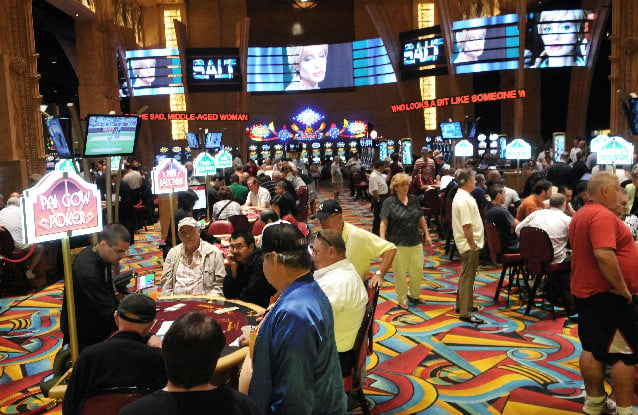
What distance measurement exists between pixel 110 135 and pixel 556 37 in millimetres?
15161

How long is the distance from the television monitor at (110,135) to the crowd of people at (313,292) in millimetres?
1069

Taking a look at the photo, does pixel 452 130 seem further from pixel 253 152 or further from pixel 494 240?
pixel 253 152

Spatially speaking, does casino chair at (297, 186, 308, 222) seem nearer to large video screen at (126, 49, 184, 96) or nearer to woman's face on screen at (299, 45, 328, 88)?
large video screen at (126, 49, 184, 96)

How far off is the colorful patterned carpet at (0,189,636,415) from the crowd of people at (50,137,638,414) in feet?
1.12

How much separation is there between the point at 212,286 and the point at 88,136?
155 cm

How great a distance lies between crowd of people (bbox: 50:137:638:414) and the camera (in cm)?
184

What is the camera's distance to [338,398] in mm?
2082

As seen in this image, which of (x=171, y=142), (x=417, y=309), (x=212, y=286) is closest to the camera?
(x=212, y=286)

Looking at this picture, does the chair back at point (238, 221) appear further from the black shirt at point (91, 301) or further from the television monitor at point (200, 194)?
the black shirt at point (91, 301)

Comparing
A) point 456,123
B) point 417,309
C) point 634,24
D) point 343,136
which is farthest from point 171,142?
point 417,309

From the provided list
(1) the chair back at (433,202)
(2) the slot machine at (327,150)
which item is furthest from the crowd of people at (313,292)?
(2) the slot machine at (327,150)

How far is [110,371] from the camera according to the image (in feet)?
7.42

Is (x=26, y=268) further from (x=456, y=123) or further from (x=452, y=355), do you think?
(x=456, y=123)

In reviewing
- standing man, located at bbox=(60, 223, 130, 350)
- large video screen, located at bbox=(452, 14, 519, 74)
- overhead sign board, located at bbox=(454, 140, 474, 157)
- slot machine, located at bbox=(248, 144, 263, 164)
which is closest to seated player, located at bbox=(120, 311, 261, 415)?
standing man, located at bbox=(60, 223, 130, 350)
